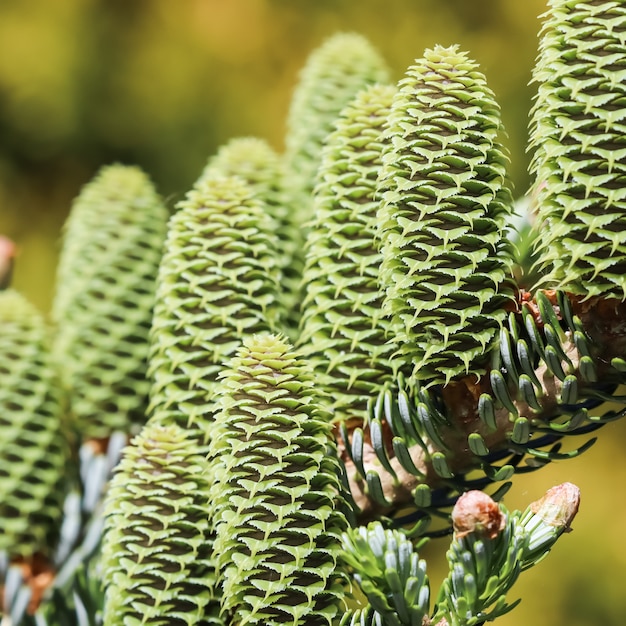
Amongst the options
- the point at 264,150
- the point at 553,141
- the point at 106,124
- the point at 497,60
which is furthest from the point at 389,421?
the point at 106,124

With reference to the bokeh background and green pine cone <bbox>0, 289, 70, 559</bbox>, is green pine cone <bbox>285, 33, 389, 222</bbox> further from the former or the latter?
the bokeh background

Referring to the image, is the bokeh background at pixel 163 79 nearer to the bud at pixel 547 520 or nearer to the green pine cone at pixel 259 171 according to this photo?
the green pine cone at pixel 259 171

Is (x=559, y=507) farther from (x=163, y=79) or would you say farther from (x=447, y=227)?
(x=163, y=79)

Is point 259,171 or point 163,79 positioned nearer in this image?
point 259,171

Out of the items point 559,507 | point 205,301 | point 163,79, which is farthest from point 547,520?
point 163,79

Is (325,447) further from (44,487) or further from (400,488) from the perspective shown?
(44,487)

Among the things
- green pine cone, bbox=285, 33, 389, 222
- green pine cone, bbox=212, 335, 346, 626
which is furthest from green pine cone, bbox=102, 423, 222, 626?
green pine cone, bbox=285, 33, 389, 222

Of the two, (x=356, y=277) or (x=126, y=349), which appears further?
(x=126, y=349)

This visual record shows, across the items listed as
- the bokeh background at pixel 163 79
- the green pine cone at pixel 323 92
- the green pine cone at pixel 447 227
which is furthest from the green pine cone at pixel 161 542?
the bokeh background at pixel 163 79
